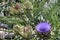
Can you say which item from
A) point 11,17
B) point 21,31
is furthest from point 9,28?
point 21,31

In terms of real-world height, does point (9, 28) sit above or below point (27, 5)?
below

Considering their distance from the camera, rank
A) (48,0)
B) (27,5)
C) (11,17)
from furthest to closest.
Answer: (48,0)
(11,17)
(27,5)

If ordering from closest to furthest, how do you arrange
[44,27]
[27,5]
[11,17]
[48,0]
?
1. [44,27]
2. [27,5]
3. [11,17]
4. [48,0]

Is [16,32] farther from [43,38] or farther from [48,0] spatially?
[48,0]

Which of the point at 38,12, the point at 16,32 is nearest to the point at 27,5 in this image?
the point at 38,12

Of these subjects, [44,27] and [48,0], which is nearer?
[44,27]

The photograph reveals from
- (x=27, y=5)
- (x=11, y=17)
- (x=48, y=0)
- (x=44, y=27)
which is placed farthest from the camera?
(x=48, y=0)

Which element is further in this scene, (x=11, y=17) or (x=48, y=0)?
(x=48, y=0)

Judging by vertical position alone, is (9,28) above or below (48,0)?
below

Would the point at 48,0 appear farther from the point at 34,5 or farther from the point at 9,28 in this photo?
the point at 9,28
